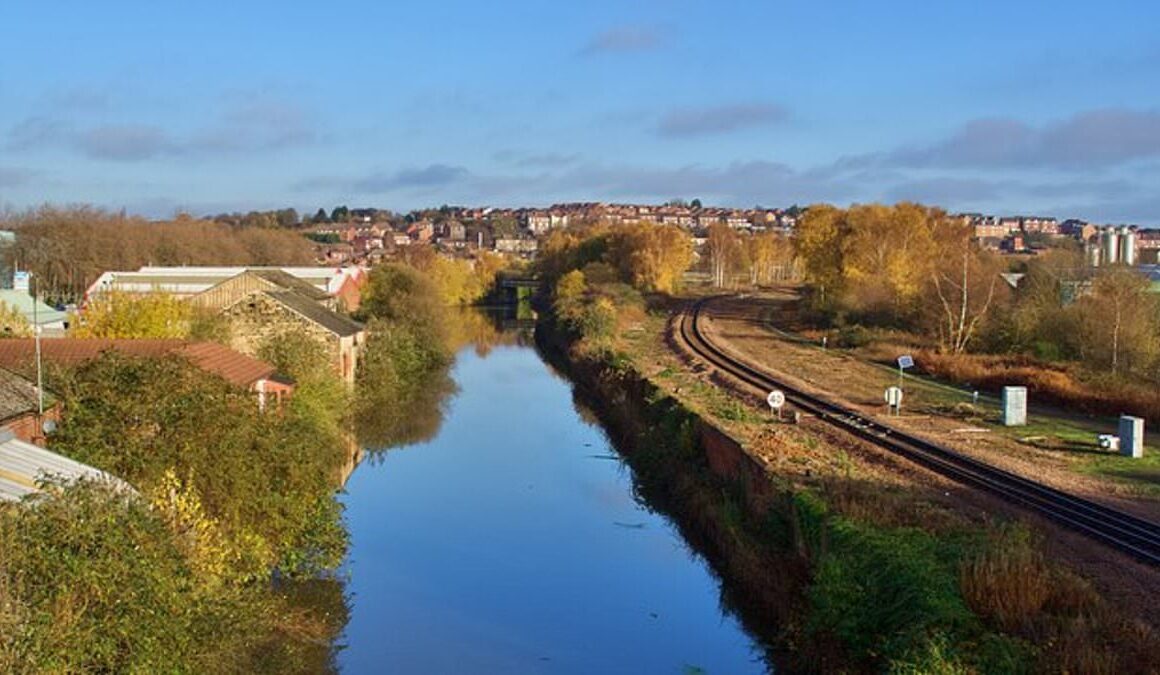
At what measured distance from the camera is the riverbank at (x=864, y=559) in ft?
32.9

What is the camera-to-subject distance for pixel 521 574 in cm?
1889

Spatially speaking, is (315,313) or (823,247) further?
(823,247)

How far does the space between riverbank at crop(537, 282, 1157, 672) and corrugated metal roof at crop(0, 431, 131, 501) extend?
785 cm

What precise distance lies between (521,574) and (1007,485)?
781 cm

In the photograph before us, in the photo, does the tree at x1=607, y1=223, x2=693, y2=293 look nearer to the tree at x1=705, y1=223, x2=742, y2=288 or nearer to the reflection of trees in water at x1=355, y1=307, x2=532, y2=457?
the tree at x1=705, y1=223, x2=742, y2=288

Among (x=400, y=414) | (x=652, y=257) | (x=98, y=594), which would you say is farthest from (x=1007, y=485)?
(x=652, y=257)

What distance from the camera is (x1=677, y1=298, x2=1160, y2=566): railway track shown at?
46.6 ft

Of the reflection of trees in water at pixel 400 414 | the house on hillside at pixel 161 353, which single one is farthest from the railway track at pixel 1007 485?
the house on hillside at pixel 161 353

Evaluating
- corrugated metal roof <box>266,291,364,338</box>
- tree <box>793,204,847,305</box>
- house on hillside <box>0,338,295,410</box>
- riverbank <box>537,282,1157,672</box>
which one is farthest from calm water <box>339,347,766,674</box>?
tree <box>793,204,847,305</box>

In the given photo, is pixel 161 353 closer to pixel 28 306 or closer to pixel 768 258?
pixel 28 306

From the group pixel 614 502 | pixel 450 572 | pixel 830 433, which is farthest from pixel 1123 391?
pixel 450 572

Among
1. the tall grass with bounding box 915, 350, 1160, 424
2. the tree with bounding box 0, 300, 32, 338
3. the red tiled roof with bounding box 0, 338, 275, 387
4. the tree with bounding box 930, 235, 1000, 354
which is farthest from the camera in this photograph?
the tree with bounding box 930, 235, 1000, 354

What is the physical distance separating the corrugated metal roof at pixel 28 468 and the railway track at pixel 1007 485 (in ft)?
38.5

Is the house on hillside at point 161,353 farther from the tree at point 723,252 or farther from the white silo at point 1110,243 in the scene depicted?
the tree at point 723,252
